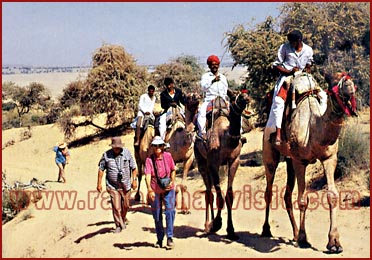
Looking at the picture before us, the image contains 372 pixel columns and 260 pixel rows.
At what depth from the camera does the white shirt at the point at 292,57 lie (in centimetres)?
1020

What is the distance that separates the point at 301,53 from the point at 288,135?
5.04 ft

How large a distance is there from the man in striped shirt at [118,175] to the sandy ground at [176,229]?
0.57 meters

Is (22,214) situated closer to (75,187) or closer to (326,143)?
(75,187)

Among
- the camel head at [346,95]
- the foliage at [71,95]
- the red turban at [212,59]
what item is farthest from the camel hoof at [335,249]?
the foliage at [71,95]

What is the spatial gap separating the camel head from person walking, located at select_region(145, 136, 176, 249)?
2993 millimetres

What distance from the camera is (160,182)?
9836mm

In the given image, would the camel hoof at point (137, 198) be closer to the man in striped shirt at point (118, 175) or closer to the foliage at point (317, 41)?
the man in striped shirt at point (118, 175)

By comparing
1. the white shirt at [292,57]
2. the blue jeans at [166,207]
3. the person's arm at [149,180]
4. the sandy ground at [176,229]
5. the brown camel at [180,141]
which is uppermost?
the white shirt at [292,57]

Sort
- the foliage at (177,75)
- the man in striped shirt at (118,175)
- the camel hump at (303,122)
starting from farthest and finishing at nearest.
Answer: the foliage at (177,75), the man in striped shirt at (118,175), the camel hump at (303,122)

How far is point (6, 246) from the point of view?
13.2 meters

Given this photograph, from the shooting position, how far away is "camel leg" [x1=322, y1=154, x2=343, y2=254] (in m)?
9.15

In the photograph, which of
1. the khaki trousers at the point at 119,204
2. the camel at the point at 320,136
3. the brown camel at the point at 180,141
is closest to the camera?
the camel at the point at 320,136

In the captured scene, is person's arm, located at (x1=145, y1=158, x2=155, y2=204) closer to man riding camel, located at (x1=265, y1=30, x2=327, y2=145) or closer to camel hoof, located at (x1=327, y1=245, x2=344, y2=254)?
man riding camel, located at (x1=265, y1=30, x2=327, y2=145)

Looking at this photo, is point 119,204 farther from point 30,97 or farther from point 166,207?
point 30,97
